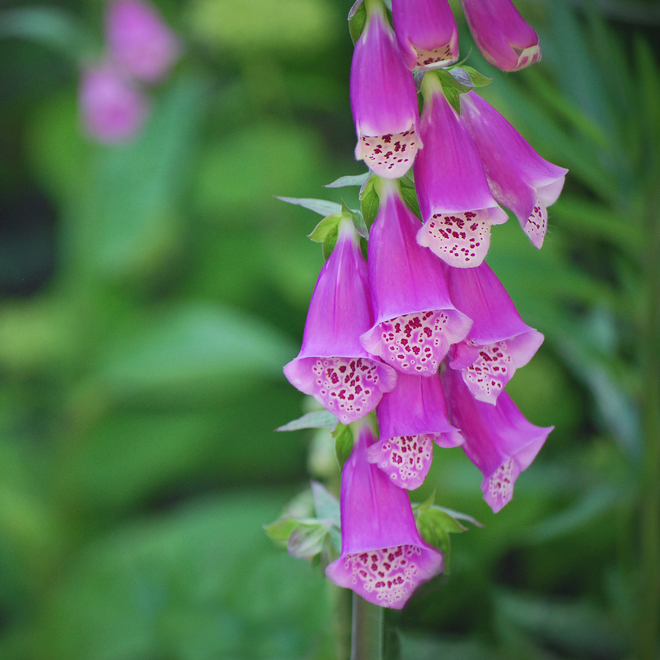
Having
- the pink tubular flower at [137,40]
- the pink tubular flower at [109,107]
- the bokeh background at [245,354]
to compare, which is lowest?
the bokeh background at [245,354]

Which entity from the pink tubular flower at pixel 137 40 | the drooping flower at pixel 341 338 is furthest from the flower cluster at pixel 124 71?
the drooping flower at pixel 341 338

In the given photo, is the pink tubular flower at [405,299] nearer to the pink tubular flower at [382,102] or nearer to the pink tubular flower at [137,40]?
the pink tubular flower at [382,102]

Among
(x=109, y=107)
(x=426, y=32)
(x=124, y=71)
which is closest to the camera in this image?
(x=426, y=32)

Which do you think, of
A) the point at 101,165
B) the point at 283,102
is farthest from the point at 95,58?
the point at 283,102

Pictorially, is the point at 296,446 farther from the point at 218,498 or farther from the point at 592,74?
the point at 592,74

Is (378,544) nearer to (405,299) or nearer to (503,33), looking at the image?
(405,299)

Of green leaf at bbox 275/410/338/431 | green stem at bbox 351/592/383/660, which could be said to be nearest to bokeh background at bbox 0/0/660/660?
green stem at bbox 351/592/383/660

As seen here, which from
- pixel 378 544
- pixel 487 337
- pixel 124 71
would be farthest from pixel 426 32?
pixel 124 71
